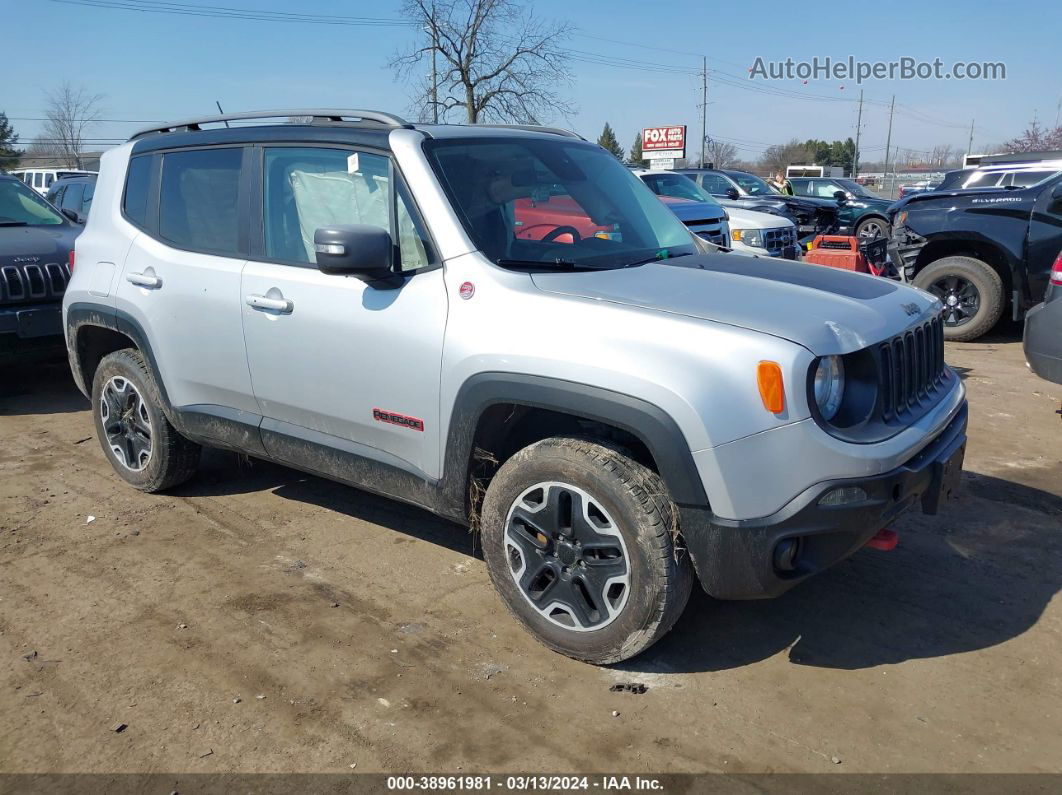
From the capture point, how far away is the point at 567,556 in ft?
10.6

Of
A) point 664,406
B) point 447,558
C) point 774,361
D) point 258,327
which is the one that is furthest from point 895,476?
point 258,327

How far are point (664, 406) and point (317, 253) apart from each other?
59.8 inches

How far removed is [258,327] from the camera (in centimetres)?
403

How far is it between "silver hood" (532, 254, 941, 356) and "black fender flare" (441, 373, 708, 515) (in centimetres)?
36

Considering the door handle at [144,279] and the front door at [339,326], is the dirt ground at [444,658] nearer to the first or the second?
the front door at [339,326]

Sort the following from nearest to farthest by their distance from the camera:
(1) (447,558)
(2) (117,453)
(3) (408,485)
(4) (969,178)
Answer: (3) (408,485), (1) (447,558), (2) (117,453), (4) (969,178)

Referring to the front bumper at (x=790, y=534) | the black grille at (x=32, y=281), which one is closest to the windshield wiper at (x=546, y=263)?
the front bumper at (x=790, y=534)

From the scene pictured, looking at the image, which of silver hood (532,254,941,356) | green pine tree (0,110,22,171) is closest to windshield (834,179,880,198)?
silver hood (532,254,941,356)

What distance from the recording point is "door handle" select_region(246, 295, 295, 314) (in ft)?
12.7

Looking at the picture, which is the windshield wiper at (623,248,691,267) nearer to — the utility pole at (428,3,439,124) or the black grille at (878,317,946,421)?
the black grille at (878,317,946,421)

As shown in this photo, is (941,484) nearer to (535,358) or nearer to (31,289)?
(535,358)

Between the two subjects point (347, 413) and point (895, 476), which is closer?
point (895, 476)

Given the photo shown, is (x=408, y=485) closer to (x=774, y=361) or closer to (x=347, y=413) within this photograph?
(x=347, y=413)

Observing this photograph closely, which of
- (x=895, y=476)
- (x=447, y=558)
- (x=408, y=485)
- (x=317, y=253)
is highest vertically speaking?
(x=317, y=253)
